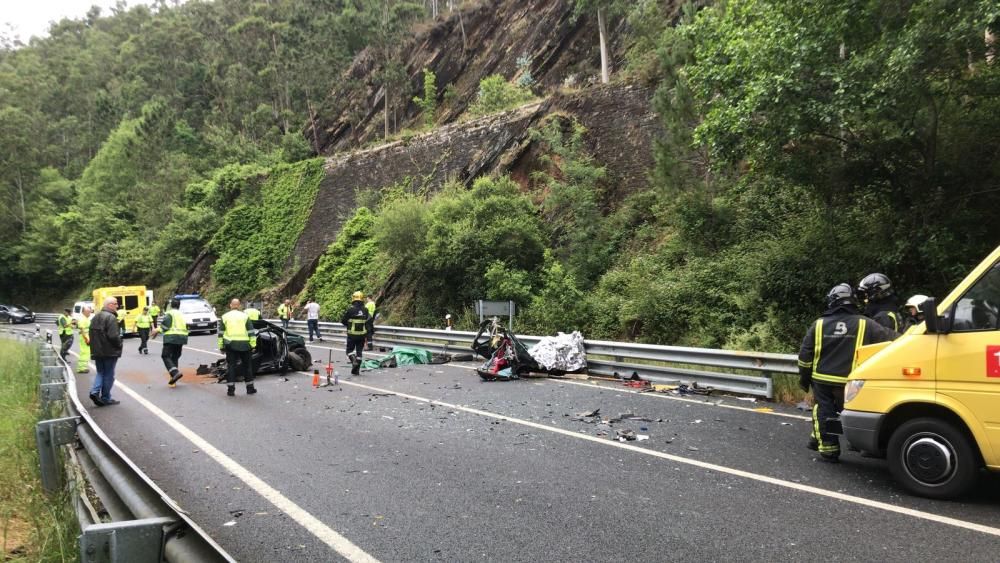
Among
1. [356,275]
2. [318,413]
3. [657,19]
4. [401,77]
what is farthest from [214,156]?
[318,413]

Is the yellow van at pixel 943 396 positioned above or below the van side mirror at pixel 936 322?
below

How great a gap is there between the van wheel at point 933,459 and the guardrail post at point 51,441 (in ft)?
21.7

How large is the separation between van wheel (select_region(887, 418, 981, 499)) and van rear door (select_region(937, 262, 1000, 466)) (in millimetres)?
147

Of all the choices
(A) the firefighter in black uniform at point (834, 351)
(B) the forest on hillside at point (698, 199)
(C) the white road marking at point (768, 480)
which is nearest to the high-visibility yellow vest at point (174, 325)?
(C) the white road marking at point (768, 480)

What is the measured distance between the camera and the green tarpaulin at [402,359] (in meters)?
13.9

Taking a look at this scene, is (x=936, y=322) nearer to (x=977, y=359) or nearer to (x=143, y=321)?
(x=977, y=359)

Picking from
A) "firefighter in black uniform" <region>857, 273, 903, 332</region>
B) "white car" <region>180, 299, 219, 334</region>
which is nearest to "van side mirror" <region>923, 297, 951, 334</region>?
"firefighter in black uniform" <region>857, 273, 903, 332</region>

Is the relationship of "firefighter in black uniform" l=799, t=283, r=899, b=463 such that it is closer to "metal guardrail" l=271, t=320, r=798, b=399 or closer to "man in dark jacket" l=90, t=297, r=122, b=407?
"metal guardrail" l=271, t=320, r=798, b=399

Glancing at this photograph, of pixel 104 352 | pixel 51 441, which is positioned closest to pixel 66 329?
pixel 104 352

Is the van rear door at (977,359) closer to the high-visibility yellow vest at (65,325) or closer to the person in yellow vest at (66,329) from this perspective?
the person in yellow vest at (66,329)

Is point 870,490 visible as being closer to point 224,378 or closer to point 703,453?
point 703,453

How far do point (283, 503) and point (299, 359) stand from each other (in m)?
8.89

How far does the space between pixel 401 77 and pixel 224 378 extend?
35462 millimetres

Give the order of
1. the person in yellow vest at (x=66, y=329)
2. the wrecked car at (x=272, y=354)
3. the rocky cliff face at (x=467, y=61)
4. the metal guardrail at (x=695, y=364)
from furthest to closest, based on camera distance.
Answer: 1. the rocky cliff face at (x=467, y=61)
2. the person in yellow vest at (x=66, y=329)
3. the wrecked car at (x=272, y=354)
4. the metal guardrail at (x=695, y=364)
